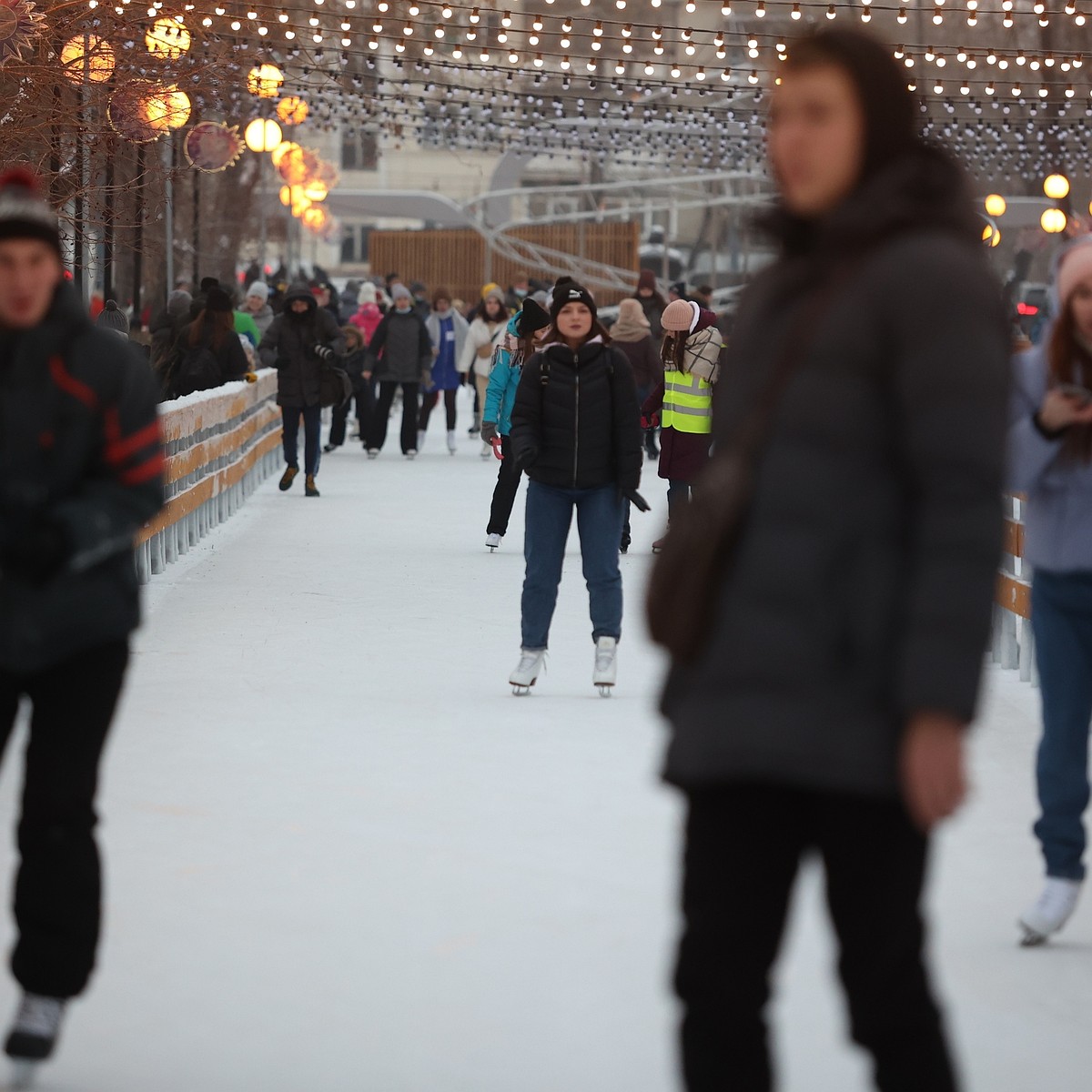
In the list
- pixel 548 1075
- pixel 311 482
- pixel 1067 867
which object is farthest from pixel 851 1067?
pixel 311 482

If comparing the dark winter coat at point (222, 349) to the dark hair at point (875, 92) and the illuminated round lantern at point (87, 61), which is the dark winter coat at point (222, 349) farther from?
the dark hair at point (875, 92)

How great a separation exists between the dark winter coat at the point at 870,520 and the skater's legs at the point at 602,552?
5602 mm

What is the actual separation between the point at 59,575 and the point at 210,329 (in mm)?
12544

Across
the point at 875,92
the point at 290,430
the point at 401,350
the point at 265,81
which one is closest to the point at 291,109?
the point at 401,350

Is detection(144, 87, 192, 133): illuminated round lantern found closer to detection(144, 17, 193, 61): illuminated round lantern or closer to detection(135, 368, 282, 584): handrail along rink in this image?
detection(144, 17, 193, 61): illuminated round lantern

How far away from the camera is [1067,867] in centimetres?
470

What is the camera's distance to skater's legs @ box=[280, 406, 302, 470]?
677 inches

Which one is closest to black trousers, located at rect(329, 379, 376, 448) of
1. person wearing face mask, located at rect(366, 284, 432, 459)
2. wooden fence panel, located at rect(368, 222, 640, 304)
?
person wearing face mask, located at rect(366, 284, 432, 459)

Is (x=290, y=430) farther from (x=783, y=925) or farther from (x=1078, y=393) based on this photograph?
(x=783, y=925)

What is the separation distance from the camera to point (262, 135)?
72.8ft

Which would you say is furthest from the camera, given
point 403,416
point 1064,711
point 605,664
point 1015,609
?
point 403,416

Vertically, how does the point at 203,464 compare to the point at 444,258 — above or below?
above

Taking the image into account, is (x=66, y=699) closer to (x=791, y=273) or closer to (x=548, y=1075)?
(x=548, y=1075)

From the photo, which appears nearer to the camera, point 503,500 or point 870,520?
point 870,520
